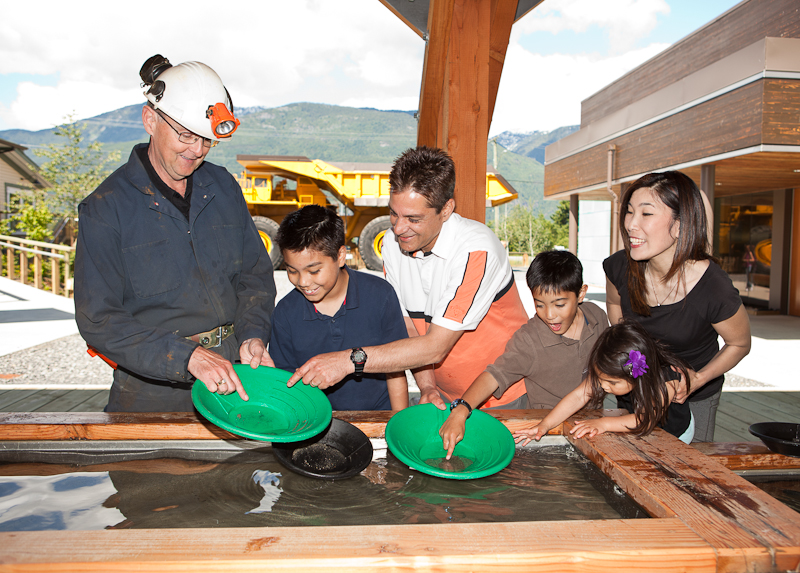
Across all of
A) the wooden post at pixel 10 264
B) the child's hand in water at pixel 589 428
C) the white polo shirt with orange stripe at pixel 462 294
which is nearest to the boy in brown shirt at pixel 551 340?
the white polo shirt with orange stripe at pixel 462 294

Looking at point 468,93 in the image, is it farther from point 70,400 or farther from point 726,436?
point 70,400

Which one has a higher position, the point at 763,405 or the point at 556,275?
the point at 556,275

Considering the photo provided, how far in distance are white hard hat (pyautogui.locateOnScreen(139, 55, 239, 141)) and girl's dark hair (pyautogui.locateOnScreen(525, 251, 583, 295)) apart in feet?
4.18

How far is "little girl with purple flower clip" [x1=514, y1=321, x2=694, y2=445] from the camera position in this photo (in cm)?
172

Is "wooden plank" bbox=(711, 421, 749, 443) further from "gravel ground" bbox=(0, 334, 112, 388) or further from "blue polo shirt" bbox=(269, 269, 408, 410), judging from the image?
"gravel ground" bbox=(0, 334, 112, 388)

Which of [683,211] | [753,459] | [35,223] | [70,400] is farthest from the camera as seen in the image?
[35,223]

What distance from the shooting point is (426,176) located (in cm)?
183

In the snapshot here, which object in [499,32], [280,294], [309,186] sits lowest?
[280,294]

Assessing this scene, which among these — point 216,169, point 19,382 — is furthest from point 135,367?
point 19,382

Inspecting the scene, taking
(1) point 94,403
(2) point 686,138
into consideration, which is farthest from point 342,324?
(2) point 686,138

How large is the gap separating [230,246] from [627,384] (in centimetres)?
155

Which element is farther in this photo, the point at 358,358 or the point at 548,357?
the point at 548,357

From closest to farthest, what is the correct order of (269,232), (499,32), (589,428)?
(589,428) < (499,32) < (269,232)

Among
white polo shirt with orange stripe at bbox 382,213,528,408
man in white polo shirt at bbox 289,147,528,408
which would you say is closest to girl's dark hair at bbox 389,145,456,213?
man in white polo shirt at bbox 289,147,528,408
